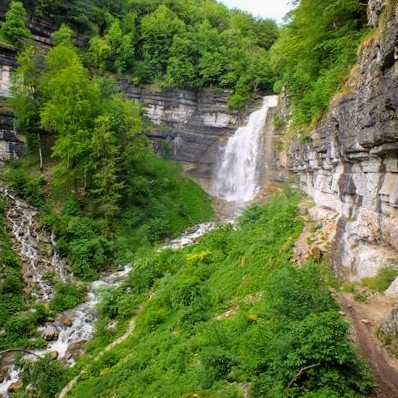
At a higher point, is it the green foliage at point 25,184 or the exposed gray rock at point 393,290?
the green foliage at point 25,184

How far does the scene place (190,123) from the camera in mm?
41188

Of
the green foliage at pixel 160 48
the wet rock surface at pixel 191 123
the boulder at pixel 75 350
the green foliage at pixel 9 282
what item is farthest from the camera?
the green foliage at pixel 160 48

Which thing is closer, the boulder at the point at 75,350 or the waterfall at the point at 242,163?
the boulder at the point at 75,350

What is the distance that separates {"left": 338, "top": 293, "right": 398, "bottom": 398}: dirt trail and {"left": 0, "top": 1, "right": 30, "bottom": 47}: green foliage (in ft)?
119

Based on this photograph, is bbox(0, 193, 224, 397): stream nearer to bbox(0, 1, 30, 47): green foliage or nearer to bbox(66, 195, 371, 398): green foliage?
bbox(66, 195, 371, 398): green foliage

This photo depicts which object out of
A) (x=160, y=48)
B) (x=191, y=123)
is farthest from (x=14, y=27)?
(x=191, y=123)

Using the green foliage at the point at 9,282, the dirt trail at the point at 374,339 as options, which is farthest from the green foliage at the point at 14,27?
the dirt trail at the point at 374,339

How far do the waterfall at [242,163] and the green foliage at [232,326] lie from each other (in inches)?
535

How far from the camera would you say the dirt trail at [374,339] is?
640cm

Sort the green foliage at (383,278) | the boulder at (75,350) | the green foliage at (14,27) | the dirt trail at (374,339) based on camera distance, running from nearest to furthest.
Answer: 1. the dirt trail at (374,339)
2. the green foliage at (383,278)
3. the boulder at (75,350)
4. the green foliage at (14,27)

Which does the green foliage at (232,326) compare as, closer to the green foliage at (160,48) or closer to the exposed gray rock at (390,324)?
the exposed gray rock at (390,324)

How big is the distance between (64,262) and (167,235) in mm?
7855

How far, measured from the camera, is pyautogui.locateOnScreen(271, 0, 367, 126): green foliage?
14.7 m

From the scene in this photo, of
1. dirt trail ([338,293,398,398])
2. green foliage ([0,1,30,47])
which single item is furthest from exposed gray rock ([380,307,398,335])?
green foliage ([0,1,30,47])
